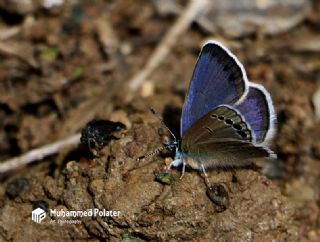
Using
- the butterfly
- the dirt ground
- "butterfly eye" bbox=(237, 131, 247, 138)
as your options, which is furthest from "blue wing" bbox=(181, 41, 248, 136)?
the dirt ground

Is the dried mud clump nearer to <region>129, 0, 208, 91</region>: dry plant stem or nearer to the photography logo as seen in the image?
the photography logo

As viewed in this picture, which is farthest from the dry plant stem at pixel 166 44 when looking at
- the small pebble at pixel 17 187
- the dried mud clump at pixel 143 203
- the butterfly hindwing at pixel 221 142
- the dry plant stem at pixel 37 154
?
the butterfly hindwing at pixel 221 142

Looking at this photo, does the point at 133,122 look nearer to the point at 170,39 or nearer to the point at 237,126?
the point at 237,126

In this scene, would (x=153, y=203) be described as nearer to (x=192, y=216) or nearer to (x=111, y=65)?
(x=192, y=216)

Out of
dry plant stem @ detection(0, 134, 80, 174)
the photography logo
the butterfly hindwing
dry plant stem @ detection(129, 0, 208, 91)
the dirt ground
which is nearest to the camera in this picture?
the butterfly hindwing

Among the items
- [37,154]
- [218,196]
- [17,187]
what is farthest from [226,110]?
[37,154]

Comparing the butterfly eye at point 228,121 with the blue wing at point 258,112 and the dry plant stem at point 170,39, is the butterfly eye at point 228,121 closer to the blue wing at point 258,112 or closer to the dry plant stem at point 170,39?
the blue wing at point 258,112
